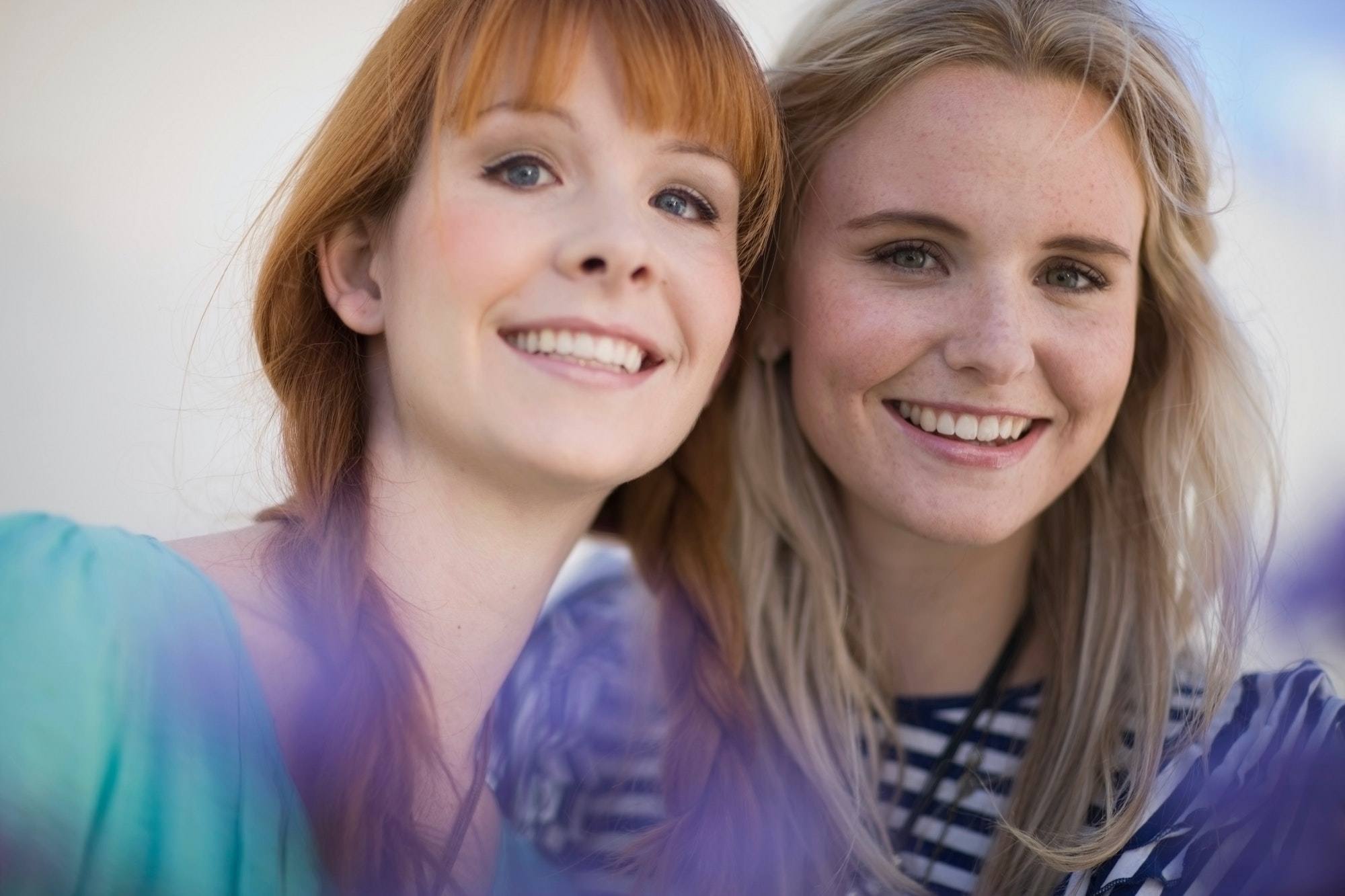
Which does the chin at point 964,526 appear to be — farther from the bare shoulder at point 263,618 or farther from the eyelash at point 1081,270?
the bare shoulder at point 263,618

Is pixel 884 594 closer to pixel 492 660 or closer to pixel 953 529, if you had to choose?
pixel 953 529

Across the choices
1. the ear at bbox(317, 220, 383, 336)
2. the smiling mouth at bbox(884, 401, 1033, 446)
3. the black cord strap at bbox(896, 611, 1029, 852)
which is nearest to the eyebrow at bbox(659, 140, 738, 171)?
the ear at bbox(317, 220, 383, 336)

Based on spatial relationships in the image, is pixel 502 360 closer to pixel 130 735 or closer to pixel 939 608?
pixel 130 735

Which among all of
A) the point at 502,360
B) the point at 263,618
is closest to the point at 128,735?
the point at 263,618

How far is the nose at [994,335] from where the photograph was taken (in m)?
2.09

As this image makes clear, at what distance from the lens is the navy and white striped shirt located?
193 centimetres

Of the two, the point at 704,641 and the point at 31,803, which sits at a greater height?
the point at 704,641

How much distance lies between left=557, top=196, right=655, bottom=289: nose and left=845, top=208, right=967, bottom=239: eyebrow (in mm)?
606

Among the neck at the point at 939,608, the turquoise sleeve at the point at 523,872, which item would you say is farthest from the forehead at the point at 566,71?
the turquoise sleeve at the point at 523,872

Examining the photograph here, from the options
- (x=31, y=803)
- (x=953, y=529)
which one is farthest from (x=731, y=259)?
(x=31, y=803)

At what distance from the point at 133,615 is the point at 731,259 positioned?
1084mm

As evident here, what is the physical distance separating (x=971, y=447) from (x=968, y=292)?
29 centimetres

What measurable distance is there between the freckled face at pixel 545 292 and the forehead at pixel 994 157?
52 centimetres

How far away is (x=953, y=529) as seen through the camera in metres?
2.21
